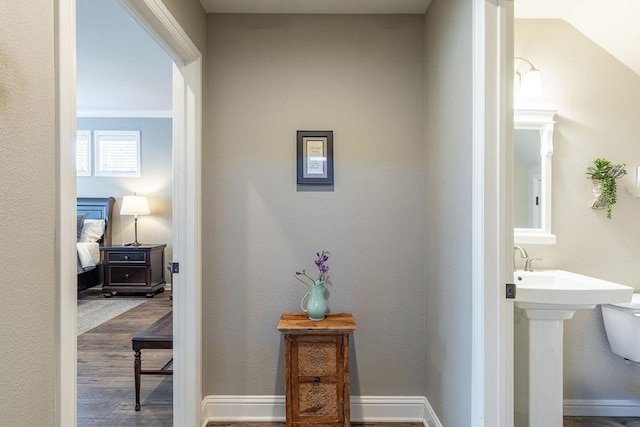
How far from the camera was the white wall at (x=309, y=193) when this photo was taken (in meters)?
2.22

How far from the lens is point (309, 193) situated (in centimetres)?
224

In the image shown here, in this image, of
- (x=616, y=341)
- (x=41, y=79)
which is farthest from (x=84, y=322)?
(x=616, y=341)

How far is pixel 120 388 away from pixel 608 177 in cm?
359

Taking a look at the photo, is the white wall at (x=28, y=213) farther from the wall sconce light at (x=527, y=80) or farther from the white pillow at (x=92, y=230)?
the white pillow at (x=92, y=230)

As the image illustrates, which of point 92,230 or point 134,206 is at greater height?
point 134,206

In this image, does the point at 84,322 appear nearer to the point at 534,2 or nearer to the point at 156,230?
the point at 156,230

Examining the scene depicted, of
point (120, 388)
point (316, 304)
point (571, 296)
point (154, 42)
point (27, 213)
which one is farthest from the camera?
point (154, 42)

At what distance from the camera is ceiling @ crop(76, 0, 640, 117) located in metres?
2.04

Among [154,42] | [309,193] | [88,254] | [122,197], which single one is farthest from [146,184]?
[309,193]

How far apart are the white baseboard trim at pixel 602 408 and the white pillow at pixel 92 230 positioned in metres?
5.61

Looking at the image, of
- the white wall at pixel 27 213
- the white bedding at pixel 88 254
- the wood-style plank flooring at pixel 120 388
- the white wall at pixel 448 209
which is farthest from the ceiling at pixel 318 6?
the white bedding at pixel 88 254

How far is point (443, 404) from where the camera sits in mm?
1869

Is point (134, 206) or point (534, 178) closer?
point (534, 178)

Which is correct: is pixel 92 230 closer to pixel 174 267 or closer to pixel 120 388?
pixel 120 388
